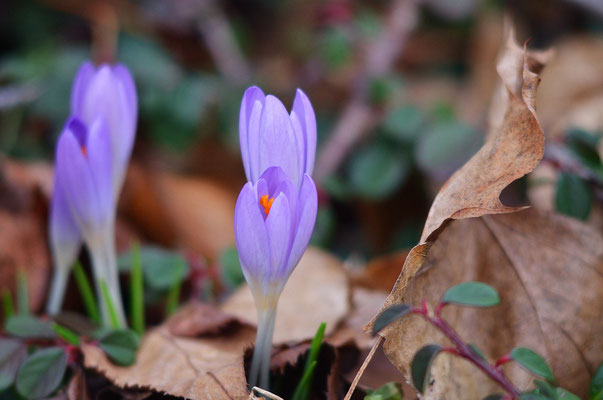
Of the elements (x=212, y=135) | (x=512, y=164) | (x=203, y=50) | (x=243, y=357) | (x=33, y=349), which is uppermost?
(x=203, y=50)

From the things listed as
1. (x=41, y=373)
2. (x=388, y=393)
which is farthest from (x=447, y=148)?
(x=41, y=373)

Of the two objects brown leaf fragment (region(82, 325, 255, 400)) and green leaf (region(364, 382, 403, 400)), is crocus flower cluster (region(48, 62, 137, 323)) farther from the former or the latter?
green leaf (region(364, 382, 403, 400))

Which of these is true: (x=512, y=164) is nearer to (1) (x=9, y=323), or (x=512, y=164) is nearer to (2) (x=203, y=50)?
(1) (x=9, y=323)

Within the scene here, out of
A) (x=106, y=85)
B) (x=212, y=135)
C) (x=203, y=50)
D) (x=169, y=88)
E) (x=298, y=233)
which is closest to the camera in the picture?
(x=298, y=233)

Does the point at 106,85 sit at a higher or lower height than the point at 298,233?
higher

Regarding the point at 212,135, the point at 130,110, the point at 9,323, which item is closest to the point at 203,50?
the point at 212,135

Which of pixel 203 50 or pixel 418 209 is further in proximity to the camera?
pixel 203 50

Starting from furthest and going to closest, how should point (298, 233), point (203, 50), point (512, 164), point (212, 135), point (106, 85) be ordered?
1. point (203, 50)
2. point (212, 135)
3. point (106, 85)
4. point (512, 164)
5. point (298, 233)
